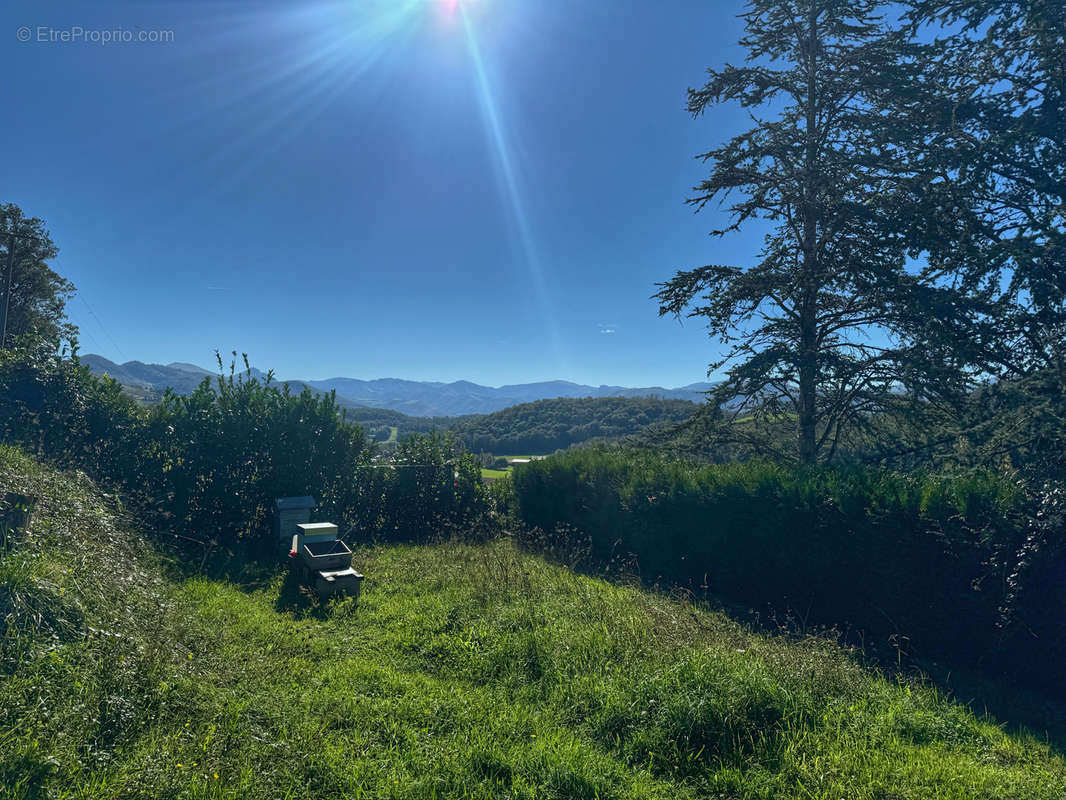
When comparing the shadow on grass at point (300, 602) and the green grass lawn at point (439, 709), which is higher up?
the green grass lawn at point (439, 709)

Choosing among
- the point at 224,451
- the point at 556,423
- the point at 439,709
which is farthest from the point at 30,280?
the point at 556,423

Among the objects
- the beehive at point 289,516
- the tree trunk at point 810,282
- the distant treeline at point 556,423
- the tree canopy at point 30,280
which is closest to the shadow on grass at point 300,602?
the beehive at point 289,516

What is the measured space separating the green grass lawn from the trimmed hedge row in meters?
1.63

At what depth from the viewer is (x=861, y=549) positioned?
6.41 metres

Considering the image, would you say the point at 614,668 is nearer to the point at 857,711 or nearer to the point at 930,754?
the point at 857,711

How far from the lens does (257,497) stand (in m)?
10.3

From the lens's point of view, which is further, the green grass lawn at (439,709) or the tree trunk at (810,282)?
the tree trunk at (810,282)

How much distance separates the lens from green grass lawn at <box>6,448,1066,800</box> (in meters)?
2.96

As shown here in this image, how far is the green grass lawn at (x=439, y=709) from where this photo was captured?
2.96 metres

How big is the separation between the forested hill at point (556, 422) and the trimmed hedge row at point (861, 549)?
126 ft

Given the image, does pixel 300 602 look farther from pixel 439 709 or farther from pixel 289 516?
pixel 439 709

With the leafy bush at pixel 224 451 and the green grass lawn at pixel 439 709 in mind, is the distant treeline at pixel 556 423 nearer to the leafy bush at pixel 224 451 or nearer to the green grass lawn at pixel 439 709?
the leafy bush at pixel 224 451

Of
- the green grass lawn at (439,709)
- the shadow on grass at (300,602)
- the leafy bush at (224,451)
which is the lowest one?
the shadow on grass at (300,602)

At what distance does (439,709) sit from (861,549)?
5837 mm
